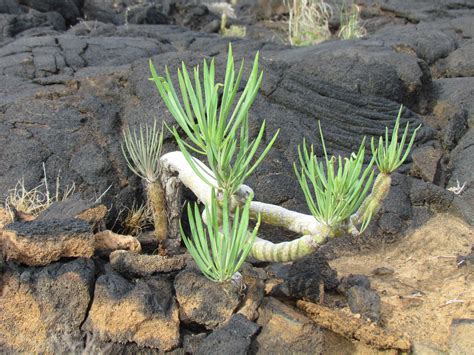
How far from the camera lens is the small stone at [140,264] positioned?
339 cm

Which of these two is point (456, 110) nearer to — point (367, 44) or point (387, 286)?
point (367, 44)

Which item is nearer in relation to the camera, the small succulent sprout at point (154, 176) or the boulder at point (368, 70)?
the small succulent sprout at point (154, 176)

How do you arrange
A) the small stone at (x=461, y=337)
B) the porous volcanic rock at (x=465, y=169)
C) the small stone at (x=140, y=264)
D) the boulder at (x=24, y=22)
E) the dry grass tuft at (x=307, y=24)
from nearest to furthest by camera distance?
the small stone at (x=461, y=337) → the small stone at (x=140, y=264) → the porous volcanic rock at (x=465, y=169) → the boulder at (x=24, y=22) → the dry grass tuft at (x=307, y=24)

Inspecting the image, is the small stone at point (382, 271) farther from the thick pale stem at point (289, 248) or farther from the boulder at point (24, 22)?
the boulder at point (24, 22)

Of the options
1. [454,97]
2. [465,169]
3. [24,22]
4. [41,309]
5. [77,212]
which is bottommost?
[465,169]

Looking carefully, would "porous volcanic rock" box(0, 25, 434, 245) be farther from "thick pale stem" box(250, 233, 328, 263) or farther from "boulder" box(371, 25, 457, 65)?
"thick pale stem" box(250, 233, 328, 263)

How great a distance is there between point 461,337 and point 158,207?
6.08 ft

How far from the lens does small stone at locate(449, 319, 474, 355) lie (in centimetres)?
309

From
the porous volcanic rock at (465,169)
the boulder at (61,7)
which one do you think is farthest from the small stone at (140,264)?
the boulder at (61,7)

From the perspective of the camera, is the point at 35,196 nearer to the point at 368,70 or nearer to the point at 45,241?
the point at 45,241

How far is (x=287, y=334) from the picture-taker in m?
3.20

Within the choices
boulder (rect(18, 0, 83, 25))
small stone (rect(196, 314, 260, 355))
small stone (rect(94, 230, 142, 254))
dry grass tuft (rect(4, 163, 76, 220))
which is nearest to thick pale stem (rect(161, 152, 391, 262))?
small stone (rect(196, 314, 260, 355))

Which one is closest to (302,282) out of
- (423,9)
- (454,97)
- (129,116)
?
(129,116)

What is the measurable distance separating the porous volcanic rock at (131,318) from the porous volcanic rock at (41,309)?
7cm
